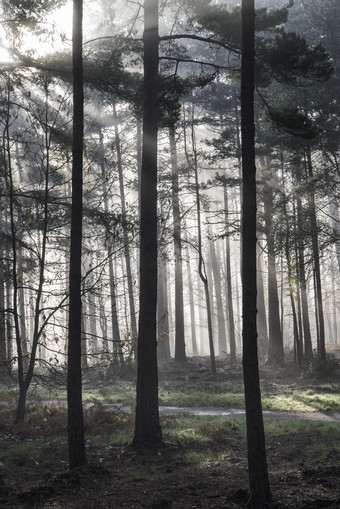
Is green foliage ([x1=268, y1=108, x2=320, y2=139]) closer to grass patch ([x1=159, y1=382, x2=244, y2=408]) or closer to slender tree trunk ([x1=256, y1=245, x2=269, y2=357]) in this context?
grass patch ([x1=159, y1=382, x2=244, y2=408])

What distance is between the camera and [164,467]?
24.9 ft

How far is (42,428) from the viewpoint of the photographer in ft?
35.0

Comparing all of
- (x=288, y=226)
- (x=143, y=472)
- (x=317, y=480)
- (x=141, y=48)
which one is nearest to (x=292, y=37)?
(x=141, y=48)

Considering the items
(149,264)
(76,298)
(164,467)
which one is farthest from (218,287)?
(76,298)

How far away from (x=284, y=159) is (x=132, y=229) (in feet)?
41.0

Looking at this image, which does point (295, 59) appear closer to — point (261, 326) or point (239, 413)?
point (239, 413)

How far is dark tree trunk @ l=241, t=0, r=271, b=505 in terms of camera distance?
5.66m

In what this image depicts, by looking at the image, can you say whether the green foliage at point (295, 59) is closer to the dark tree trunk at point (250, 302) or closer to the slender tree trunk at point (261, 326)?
the dark tree trunk at point (250, 302)

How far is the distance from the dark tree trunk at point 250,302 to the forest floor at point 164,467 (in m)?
0.40

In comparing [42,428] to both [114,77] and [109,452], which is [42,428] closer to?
[109,452]

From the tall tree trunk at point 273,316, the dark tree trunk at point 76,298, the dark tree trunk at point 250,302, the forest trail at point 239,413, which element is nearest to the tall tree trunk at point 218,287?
the tall tree trunk at point 273,316

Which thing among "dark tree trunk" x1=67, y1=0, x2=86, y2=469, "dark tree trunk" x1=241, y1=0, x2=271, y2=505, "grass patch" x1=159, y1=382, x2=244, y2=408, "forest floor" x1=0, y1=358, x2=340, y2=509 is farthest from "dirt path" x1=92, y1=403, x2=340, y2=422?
"dark tree trunk" x1=241, y1=0, x2=271, y2=505

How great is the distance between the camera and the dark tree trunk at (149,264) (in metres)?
8.85

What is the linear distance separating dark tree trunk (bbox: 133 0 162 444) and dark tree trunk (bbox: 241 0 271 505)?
334cm
